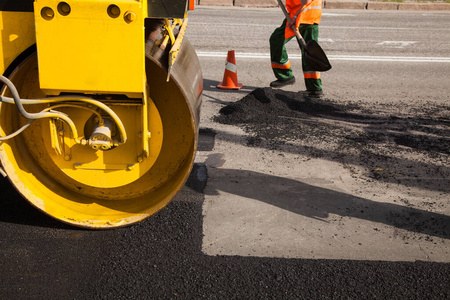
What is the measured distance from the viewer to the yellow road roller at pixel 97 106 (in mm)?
2842

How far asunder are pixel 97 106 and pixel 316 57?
3.52 meters

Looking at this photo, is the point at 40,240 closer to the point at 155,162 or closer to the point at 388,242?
the point at 155,162

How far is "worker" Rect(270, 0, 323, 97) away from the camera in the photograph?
20.6ft

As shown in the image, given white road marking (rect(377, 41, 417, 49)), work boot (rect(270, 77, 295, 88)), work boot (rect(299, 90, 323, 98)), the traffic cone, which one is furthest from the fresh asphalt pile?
white road marking (rect(377, 41, 417, 49))

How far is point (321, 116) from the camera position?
19.8 feet

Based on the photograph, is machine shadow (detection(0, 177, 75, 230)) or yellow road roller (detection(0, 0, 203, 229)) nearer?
yellow road roller (detection(0, 0, 203, 229))

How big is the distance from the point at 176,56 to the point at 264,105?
2.89 metres

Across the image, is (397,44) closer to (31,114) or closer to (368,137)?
(368,137)

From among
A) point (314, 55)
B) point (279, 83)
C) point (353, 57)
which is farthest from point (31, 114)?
point (353, 57)

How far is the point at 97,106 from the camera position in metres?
3.18

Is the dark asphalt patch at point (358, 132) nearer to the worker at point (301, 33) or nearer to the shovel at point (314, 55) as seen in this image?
the worker at point (301, 33)

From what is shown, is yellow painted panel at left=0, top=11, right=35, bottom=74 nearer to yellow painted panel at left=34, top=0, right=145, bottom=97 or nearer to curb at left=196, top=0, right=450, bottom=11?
yellow painted panel at left=34, top=0, right=145, bottom=97

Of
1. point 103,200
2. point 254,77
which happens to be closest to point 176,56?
point 103,200

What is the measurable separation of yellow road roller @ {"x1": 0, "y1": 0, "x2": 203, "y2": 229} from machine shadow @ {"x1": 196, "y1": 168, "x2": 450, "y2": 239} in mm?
829
